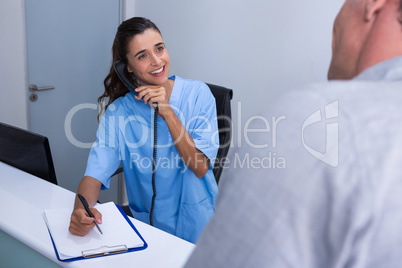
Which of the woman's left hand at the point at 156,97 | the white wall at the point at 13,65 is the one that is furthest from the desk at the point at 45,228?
the white wall at the point at 13,65

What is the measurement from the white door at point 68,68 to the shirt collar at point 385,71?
2.16m

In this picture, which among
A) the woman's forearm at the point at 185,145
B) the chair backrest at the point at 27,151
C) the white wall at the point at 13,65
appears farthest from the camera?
the white wall at the point at 13,65

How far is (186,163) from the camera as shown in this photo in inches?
61.1

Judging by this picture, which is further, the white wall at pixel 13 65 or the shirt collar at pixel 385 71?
the white wall at pixel 13 65

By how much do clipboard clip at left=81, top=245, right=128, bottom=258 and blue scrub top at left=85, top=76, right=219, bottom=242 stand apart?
60cm

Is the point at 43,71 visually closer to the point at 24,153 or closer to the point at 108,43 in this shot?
the point at 108,43

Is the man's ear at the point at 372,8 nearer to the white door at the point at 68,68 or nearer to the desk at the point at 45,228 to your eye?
the desk at the point at 45,228

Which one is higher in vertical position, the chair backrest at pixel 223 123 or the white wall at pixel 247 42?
the white wall at pixel 247 42

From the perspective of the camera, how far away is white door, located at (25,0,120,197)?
2.21 m

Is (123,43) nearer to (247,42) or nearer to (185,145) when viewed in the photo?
(185,145)

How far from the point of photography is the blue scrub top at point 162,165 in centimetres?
158

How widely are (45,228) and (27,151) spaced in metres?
0.40

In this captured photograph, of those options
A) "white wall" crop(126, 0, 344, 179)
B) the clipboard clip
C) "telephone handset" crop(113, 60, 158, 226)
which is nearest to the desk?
the clipboard clip

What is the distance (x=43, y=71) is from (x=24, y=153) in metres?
1.00
